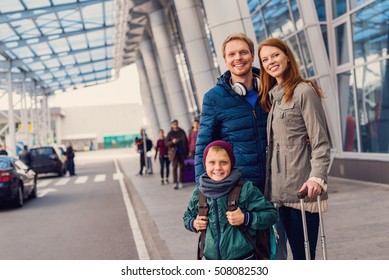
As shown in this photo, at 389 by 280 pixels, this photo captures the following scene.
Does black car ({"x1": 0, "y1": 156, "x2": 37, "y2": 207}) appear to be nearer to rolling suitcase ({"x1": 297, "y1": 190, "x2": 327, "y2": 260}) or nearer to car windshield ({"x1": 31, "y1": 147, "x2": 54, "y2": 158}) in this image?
rolling suitcase ({"x1": 297, "y1": 190, "x2": 327, "y2": 260})

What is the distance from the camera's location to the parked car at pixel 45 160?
2622 centimetres

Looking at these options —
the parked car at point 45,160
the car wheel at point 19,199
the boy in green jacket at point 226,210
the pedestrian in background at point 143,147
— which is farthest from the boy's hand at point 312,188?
the parked car at point 45,160

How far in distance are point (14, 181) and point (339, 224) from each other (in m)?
8.33

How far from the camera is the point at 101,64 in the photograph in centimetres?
4294

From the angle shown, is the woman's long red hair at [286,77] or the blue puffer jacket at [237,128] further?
the blue puffer jacket at [237,128]

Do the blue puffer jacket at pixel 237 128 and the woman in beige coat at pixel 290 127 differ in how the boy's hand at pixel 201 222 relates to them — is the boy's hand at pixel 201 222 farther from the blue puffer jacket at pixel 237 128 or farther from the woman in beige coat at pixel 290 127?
the woman in beige coat at pixel 290 127

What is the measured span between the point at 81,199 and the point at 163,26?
19553mm

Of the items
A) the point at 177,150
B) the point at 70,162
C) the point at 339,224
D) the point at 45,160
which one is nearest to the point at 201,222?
the point at 339,224

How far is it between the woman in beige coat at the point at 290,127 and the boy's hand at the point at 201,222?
1.60ft

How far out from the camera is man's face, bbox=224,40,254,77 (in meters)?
3.40

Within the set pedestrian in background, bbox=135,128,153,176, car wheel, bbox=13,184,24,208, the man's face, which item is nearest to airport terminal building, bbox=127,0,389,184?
car wheel, bbox=13,184,24,208

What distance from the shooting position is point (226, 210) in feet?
10.4

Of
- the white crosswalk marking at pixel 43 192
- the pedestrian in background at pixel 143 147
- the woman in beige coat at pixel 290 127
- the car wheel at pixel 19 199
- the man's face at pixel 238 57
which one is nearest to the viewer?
the woman in beige coat at pixel 290 127

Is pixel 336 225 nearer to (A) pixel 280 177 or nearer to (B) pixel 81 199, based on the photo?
(A) pixel 280 177
